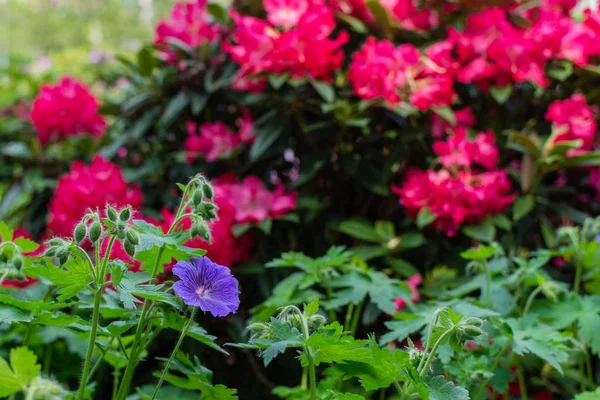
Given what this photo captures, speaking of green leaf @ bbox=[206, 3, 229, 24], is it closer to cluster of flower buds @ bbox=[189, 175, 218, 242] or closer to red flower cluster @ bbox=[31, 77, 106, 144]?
red flower cluster @ bbox=[31, 77, 106, 144]

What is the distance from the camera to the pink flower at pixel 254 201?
160 cm

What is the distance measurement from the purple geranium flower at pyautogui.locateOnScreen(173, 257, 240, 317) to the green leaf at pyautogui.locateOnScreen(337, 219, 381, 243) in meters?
0.85

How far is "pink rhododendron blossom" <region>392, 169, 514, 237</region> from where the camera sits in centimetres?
157

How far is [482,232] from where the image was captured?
5.08 ft

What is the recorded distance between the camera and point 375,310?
1454mm

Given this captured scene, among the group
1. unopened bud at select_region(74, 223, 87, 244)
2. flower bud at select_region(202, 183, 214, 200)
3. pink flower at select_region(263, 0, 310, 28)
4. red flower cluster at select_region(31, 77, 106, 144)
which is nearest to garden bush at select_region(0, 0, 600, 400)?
pink flower at select_region(263, 0, 310, 28)

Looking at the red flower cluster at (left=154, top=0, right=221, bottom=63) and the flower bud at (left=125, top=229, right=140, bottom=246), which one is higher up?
the flower bud at (left=125, top=229, right=140, bottom=246)

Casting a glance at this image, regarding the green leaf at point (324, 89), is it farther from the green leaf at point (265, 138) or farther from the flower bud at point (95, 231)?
the flower bud at point (95, 231)

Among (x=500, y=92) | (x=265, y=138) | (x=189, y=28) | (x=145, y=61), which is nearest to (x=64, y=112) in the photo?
(x=145, y=61)

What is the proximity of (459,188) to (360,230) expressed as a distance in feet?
0.81

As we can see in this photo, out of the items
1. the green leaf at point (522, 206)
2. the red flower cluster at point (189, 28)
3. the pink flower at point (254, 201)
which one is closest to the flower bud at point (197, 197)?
the pink flower at point (254, 201)

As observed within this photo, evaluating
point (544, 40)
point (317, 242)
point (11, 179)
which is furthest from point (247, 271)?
point (11, 179)

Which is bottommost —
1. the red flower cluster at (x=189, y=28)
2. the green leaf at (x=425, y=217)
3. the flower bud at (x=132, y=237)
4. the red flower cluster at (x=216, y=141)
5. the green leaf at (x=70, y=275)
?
the green leaf at (x=425, y=217)

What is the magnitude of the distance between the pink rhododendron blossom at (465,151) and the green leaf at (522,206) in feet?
0.34
